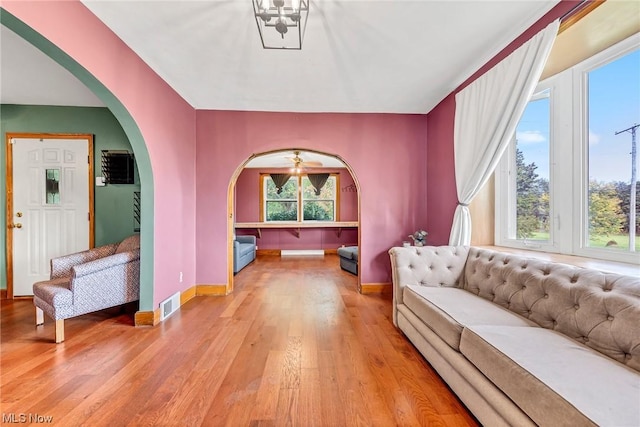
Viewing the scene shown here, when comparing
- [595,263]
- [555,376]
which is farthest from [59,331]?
[595,263]

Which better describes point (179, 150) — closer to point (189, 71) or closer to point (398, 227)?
point (189, 71)

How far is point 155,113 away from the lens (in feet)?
9.47

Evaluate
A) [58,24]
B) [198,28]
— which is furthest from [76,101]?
[198,28]

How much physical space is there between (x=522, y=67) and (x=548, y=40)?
0.21 m

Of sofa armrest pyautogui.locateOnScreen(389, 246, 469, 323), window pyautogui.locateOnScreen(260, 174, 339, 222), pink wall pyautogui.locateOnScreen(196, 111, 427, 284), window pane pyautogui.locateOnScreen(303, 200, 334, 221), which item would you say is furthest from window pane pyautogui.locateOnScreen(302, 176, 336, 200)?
sofa armrest pyautogui.locateOnScreen(389, 246, 469, 323)

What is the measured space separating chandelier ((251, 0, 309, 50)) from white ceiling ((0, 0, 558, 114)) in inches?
3.2

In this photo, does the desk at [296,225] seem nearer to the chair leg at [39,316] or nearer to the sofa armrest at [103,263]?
the sofa armrest at [103,263]

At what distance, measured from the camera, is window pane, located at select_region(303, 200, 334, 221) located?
7.46 meters

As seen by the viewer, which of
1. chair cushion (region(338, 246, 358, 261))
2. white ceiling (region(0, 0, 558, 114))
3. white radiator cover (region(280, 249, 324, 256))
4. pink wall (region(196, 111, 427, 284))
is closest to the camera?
white ceiling (region(0, 0, 558, 114))

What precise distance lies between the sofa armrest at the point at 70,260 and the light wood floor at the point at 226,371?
542 millimetres

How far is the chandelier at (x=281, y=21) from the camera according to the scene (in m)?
1.73

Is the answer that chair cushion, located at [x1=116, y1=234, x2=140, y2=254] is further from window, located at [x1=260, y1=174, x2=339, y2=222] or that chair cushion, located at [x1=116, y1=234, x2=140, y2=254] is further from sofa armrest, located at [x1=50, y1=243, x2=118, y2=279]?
window, located at [x1=260, y1=174, x2=339, y2=222]

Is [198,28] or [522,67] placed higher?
[198,28]

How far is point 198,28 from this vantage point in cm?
216
